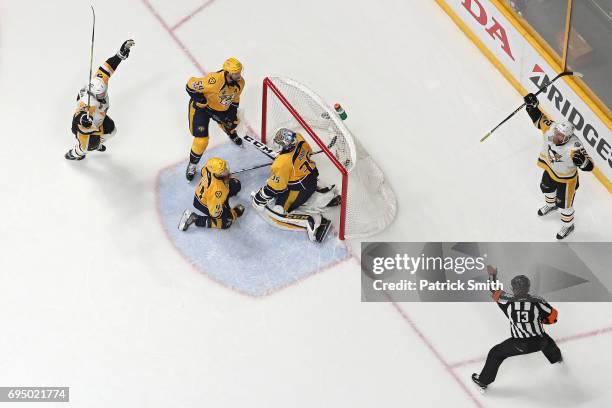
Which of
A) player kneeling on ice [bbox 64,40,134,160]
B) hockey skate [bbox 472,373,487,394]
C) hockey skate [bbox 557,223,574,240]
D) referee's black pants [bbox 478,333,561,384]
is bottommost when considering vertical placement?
hockey skate [bbox 472,373,487,394]

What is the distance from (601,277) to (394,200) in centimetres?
155

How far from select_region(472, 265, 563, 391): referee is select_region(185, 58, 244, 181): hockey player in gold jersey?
2.32 m

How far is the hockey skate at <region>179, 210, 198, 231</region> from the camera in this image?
28.6ft

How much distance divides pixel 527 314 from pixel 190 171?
2.70m

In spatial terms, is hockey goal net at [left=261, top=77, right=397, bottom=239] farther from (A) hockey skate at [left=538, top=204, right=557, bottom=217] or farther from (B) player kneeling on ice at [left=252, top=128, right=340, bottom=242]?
(A) hockey skate at [left=538, top=204, right=557, bottom=217]

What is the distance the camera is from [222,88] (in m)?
8.60

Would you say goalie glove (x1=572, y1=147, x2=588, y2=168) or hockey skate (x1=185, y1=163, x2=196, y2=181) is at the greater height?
hockey skate (x1=185, y1=163, x2=196, y2=181)

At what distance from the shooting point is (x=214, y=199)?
27.5 ft

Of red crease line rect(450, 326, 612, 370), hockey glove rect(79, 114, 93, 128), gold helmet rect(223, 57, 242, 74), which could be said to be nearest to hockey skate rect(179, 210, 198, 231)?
hockey glove rect(79, 114, 93, 128)

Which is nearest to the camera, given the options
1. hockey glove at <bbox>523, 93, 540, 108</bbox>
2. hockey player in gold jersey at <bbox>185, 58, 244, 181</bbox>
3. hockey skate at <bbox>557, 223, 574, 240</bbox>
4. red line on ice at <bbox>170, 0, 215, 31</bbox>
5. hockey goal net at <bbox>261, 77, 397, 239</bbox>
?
hockey glove at <bbox>523, 93, 540, 108</bbox>

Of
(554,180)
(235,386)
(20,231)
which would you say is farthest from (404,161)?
(20,231)

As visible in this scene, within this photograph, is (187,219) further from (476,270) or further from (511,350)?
(511,350)

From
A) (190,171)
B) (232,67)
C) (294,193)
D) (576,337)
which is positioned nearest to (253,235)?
(294,193)

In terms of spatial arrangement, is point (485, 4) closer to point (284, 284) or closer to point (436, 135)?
point (436, 135)
